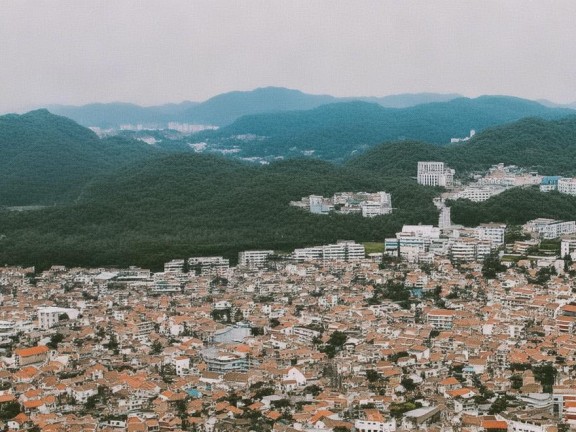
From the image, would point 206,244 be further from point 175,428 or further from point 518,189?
point 175,428

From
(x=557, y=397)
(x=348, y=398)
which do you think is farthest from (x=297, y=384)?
(x=557, y=397)

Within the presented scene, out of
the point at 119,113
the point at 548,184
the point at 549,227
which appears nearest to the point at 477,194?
the point at 548,184

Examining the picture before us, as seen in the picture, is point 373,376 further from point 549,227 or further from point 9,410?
point 549,227

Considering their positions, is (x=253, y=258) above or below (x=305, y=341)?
above

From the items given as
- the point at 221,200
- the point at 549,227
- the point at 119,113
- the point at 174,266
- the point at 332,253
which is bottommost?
the point at 174,266

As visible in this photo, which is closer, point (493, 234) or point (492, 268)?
point (492, 268)

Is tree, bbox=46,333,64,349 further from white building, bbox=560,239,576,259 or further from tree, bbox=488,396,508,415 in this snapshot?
white building, bbox=560,239,576,259

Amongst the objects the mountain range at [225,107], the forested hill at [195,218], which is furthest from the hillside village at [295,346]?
the mountain range at [225,107]
